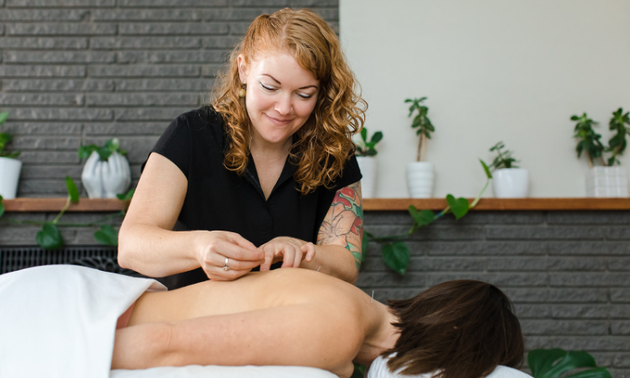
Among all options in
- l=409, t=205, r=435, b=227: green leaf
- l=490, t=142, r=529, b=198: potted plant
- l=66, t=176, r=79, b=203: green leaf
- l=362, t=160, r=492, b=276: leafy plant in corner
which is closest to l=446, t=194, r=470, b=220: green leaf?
l=362, t=160, r=492, b=276: leafy plant in corner

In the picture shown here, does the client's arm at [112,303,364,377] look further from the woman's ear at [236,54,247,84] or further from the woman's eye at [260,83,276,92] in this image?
the woman's ear at [236,54,247,84]

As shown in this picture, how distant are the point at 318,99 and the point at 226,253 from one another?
592 mm

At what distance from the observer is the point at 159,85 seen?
102 inches

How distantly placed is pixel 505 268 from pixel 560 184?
60 cm

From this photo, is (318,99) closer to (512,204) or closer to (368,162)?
(368,162)

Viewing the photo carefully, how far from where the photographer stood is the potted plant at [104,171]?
7.86 ft

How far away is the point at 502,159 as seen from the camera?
250 cm

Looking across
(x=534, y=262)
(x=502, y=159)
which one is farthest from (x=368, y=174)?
(x=534, y=262)

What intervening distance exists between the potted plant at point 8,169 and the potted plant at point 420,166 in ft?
7.04

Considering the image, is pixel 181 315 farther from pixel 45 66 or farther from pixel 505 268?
pixel 45 66

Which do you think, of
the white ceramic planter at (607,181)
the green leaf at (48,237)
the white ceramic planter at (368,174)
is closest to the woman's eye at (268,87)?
the white ceramic planter at (368,174)

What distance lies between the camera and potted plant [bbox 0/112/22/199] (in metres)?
2.40

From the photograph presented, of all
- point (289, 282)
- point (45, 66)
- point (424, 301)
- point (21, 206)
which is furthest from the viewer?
point (45, 66)

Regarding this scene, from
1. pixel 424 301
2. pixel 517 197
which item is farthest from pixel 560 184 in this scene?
pixel 424 301
